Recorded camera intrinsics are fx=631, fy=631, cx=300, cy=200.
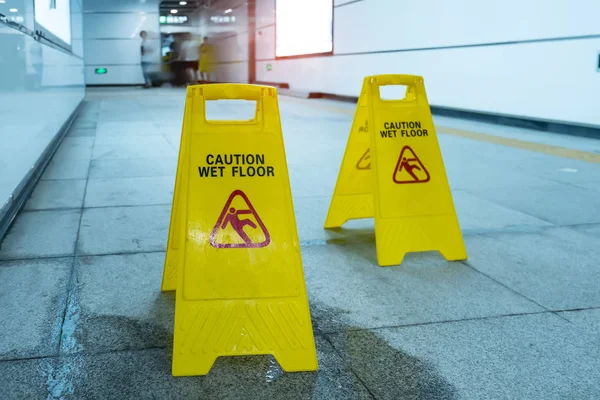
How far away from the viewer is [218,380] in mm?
1885

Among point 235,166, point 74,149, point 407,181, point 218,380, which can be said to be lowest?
point 218,380

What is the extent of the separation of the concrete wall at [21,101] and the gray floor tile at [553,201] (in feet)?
10.2

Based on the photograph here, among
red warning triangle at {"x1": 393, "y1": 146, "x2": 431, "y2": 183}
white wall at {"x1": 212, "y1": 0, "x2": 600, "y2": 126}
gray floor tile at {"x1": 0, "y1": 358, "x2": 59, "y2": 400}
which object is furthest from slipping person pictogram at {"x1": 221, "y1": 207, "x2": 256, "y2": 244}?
white wall at {"x1": 212, "y1": 0, "x2": 600, "y2": 126}

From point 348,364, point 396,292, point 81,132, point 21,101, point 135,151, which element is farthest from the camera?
point 81,132

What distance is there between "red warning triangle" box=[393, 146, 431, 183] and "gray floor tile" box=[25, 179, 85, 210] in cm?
226

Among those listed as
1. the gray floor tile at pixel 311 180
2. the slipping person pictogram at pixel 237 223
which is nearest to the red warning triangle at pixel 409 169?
the slipping person pictogram at pixel 237 223

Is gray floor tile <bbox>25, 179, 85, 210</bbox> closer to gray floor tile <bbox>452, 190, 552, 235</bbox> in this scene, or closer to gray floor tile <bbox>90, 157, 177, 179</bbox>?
gray floor tile <bbox>90, 157, 177, 179</bbox>

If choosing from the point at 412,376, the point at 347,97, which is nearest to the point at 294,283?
the point at 412,376

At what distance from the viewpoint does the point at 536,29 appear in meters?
8.00

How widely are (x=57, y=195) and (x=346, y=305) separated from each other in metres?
2.86

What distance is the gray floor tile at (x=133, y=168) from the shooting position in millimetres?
5312

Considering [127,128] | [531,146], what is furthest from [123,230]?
[127,128]

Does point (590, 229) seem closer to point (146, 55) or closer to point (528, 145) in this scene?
point (528, 145)

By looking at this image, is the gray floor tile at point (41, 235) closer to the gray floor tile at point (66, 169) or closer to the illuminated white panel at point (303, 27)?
the gray floor tile at point (66, 169)
